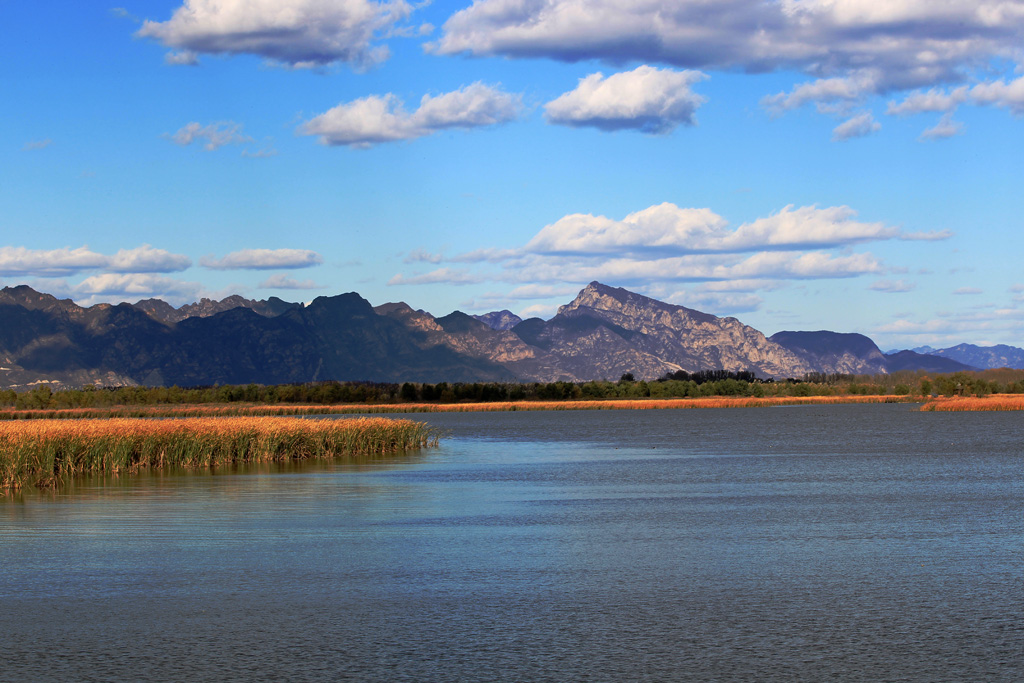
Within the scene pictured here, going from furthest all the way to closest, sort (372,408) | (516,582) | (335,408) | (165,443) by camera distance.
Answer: (335,408) < (372,408) < (165,443) < (516,582)

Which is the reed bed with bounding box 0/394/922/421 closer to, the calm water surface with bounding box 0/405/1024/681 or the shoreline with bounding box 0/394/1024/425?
the shoreline with bounding box 0/394/1024/425

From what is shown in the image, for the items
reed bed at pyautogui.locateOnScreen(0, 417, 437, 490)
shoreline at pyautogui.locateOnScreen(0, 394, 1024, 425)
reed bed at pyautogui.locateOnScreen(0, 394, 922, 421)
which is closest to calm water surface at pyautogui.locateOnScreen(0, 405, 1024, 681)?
reed bed at pyautogui.locateOnScreen(0, 417, 437, 490)

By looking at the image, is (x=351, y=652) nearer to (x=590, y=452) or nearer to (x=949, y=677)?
(x=949, y=677)

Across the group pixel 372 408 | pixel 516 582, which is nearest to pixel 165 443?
pixel 516 582

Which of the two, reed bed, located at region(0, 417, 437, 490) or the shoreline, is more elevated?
reed bed, located at region(0, 417, 437, 490)

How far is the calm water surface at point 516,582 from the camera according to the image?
545 inches

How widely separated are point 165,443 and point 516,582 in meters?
35.9

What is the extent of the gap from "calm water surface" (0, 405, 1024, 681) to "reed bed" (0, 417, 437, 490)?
3.78m

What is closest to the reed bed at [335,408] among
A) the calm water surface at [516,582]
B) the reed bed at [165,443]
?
the reed bed at [165,443]

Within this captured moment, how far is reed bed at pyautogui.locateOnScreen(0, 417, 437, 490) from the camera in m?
41.6

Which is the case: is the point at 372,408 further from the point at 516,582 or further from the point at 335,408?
the point at 516,582

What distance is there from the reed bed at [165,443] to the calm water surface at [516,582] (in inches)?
149

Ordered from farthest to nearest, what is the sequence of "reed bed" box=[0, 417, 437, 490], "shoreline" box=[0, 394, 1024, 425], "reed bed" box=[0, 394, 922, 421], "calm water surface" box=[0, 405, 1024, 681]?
"reed bed" box=[0, 394, 922, 421]
"shoreline" box=[0, 394, 1024, 425]
"reed bed" box=[0, 417, 437, 490]
"calm water surface" box=[0, 405, 1024, 681]

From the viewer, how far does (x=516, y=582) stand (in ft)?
63.7
